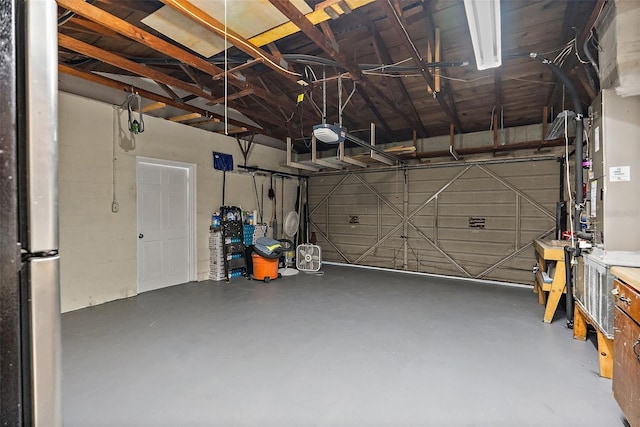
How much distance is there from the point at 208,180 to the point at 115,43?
2.66m

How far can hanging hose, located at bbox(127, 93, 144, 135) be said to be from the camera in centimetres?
441

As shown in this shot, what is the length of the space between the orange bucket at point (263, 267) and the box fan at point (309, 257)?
0.96 meters

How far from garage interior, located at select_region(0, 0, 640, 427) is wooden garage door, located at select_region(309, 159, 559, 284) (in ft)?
0.13

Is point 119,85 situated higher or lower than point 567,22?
lower

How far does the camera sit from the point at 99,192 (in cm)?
430

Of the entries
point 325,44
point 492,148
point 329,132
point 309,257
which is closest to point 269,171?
point 309,257

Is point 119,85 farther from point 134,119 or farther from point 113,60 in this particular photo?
point 113,60

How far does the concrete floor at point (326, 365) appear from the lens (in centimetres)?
206


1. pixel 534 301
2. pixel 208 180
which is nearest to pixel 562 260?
Answer: pixel 534 301

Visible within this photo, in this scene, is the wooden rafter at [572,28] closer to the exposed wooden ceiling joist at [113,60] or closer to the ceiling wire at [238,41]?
the ceiling wire at [238,41]

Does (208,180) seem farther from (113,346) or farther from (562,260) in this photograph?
(562,260)

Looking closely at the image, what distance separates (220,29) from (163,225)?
3.60 meters

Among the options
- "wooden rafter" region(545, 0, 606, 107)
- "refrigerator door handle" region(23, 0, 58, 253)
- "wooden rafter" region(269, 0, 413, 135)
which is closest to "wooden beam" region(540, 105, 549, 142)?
"wooden rafter" region(545, 0, 606, 107)

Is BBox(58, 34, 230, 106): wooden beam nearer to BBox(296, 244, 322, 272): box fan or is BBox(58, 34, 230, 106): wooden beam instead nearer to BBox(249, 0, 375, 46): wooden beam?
BBox(249, 0, 375, 46): wooden beam
